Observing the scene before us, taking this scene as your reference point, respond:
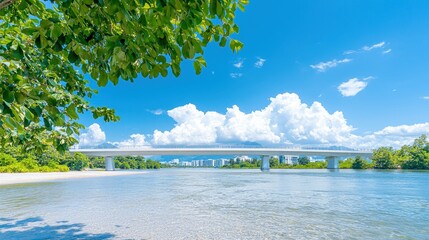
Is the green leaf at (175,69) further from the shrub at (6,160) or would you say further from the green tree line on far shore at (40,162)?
the shrub at (6,160)

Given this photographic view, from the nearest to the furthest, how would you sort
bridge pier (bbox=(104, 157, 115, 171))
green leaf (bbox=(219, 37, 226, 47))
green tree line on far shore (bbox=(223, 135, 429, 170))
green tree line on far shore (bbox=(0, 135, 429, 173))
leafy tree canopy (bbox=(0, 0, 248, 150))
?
1. leafy tree canopy (bbox=(0, 0, 248, 150))
2. green leaf (bbox=(219, 37, 226, 47))
3. green tree line on far shore (bbox=(0, 135, 429, 173))
4. green tree line on far shore (bbox=(223, 135, 429, 170))
5. bridge pier (bbox=(104, 157, 115, 171))

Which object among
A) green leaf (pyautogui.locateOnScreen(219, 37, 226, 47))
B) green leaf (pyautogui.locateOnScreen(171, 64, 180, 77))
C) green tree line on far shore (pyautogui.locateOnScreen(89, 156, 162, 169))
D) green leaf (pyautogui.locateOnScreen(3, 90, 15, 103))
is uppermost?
green leaf (pyautogui.locateOnScreen(219, 37, 226, 47))

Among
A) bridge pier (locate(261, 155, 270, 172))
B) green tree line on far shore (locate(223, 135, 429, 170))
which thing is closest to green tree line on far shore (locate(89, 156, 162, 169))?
bridge pier (locate(261, 155, 270, 172))

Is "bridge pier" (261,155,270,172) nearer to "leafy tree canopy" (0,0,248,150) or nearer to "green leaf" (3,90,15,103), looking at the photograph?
"leafy tree canopy" (0,0,248,150)

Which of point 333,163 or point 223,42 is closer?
point 223,42

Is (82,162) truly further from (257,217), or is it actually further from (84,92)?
(84,92)

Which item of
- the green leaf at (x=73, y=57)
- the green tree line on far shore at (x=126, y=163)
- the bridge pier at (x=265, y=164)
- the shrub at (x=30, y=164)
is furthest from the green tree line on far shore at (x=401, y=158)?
the green leaf at (x=73, y=57)

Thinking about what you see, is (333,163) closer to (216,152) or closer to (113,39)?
(216,152)

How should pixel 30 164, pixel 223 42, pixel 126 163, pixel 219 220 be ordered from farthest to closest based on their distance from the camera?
pixel 126 163
pixel 30 164
pixel 219 220
pixel 223 42

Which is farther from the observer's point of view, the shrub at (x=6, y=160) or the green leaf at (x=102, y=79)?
the shrub at (x=6, y=160)

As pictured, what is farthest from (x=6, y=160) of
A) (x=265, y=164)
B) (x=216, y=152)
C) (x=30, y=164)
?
(x=265, y=164)

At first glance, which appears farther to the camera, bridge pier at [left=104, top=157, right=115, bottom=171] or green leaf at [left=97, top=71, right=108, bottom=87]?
bridge pier at [left=104, top=157, right=115, bottom=171]

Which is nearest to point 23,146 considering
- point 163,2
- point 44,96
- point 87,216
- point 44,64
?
point 44,64

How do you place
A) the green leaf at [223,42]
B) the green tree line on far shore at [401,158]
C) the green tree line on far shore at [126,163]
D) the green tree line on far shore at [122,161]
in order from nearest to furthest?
1. the green leaf at [223,42]
2. the green tree line on far shore at [122,161]
3. the green tree line on far shore at [401,158]
4. the green tree line on far shore at [126,163]
